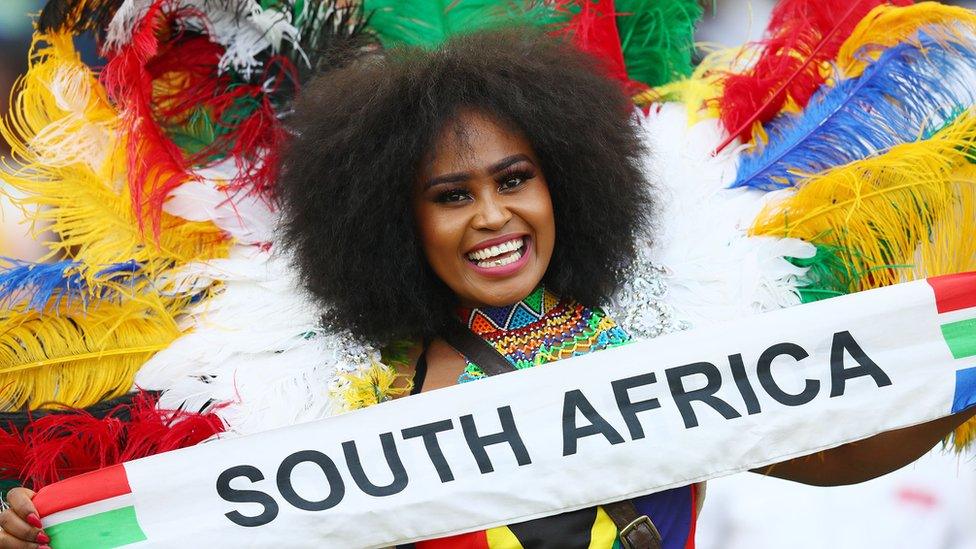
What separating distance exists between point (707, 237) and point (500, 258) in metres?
0.57

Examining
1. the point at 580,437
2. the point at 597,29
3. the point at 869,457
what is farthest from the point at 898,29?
the point at 580,437

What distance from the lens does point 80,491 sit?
7.20 feet

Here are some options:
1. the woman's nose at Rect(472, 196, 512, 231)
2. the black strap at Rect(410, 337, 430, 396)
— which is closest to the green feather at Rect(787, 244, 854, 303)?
the woman's nose at Rect(472, 196, 512, 231)

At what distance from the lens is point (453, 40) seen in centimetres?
239

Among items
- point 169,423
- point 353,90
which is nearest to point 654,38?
point 353,90

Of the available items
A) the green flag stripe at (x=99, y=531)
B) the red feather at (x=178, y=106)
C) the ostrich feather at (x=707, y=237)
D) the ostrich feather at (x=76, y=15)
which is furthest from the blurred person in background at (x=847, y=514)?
the green flag stripe at (x=99, y=531)

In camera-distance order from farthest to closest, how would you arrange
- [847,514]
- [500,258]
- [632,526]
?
[847,514] < [500,258] < [632,526]

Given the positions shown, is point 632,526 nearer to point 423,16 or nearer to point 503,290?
point 503,290

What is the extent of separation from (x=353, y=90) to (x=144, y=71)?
2.01 feet

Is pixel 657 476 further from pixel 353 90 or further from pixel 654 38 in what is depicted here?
pixel 654 38

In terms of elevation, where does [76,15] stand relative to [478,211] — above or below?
above

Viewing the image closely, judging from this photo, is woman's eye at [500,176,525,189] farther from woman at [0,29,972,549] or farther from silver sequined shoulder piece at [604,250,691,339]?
silver sequined shoulder piece at [604,250,691,339]

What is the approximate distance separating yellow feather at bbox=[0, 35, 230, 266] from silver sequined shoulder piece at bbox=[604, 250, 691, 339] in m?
1.10

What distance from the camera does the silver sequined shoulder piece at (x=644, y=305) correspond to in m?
2.38
